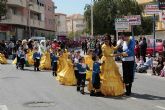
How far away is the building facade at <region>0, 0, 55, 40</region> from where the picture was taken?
237 feet

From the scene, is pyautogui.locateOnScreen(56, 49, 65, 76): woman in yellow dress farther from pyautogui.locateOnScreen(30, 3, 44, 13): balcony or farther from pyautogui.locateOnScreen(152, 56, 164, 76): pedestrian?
pyautogui.locateOnScreen(30, 3, 44, 13): balcony

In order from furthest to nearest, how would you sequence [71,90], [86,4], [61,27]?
[61,27]
[86,4]
[71,90]

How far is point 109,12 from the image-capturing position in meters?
68.0

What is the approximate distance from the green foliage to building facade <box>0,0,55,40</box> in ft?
36.9

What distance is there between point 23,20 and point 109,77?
64.4m

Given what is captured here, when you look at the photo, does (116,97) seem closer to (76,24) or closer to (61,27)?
(61,27)

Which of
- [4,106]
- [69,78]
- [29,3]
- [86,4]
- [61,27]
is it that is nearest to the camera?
[4,106]

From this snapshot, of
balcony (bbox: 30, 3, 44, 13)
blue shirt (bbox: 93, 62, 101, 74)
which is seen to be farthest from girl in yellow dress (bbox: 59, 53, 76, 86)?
balcony (bbox: 30, 3, 44, 13)

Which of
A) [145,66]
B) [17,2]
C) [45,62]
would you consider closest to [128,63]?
[145,66]

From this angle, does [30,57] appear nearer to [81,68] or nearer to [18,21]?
[81,68]

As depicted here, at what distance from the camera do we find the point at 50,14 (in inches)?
4560

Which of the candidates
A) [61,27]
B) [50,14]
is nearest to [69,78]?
[50,14]

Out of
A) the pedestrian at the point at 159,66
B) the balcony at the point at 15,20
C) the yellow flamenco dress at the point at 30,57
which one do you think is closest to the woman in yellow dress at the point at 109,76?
the pedestrian at the point at 159,66

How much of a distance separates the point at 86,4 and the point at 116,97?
5666cm
